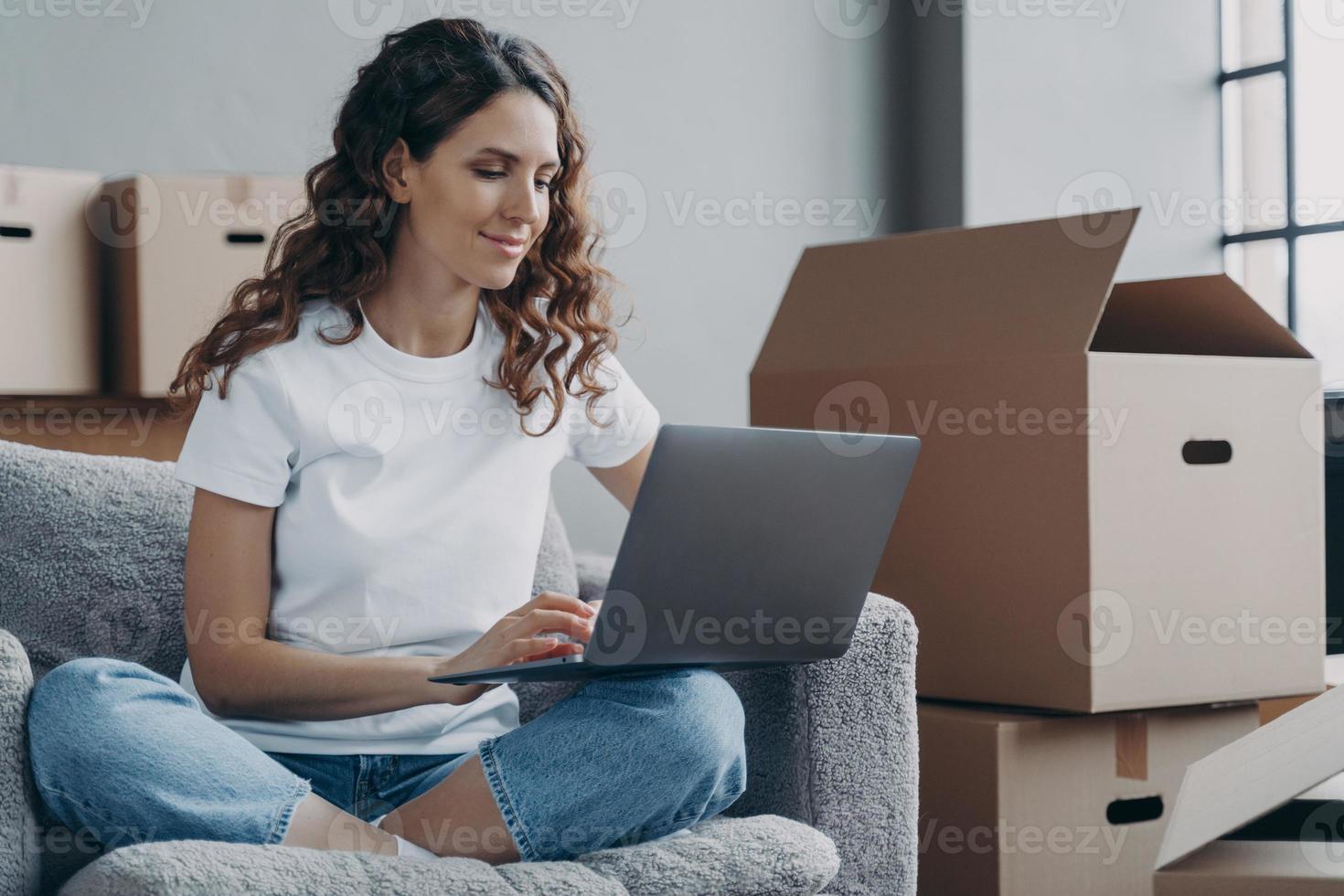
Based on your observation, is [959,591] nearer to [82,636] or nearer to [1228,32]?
[82,636]

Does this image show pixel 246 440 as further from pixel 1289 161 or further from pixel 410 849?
pixel 1289 161

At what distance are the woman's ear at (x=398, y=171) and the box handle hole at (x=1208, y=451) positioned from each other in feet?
2.62

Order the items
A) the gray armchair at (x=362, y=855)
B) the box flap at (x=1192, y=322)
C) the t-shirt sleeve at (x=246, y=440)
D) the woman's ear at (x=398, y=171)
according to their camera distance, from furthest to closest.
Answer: the box flap at (x=1192, y=322)
the woman's ear at (x=398, y=171)
the t-shirt sleeve at (x=246, y=440)
the gray armchair at (x=362, y=855)

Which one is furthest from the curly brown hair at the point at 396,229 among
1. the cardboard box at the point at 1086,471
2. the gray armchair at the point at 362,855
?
the cardboard box at the point at 1086,471

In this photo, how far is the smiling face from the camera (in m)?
1.17

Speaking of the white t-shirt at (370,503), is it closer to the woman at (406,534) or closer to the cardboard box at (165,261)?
the woman at (406,534)

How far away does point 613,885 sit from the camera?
3.00 ft

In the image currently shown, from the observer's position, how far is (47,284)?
1.48 metres

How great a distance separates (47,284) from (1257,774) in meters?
1.28

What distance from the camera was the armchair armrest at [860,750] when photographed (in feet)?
3.68

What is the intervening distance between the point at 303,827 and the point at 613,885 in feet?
0.71

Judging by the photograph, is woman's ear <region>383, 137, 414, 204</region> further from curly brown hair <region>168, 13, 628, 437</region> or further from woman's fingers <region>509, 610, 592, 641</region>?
woman's fingers <region>509, 610, 592, 641</region>

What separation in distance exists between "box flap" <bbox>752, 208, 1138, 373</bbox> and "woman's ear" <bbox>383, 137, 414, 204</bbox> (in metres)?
0.52

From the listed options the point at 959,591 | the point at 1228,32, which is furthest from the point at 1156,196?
the point at 959,591
